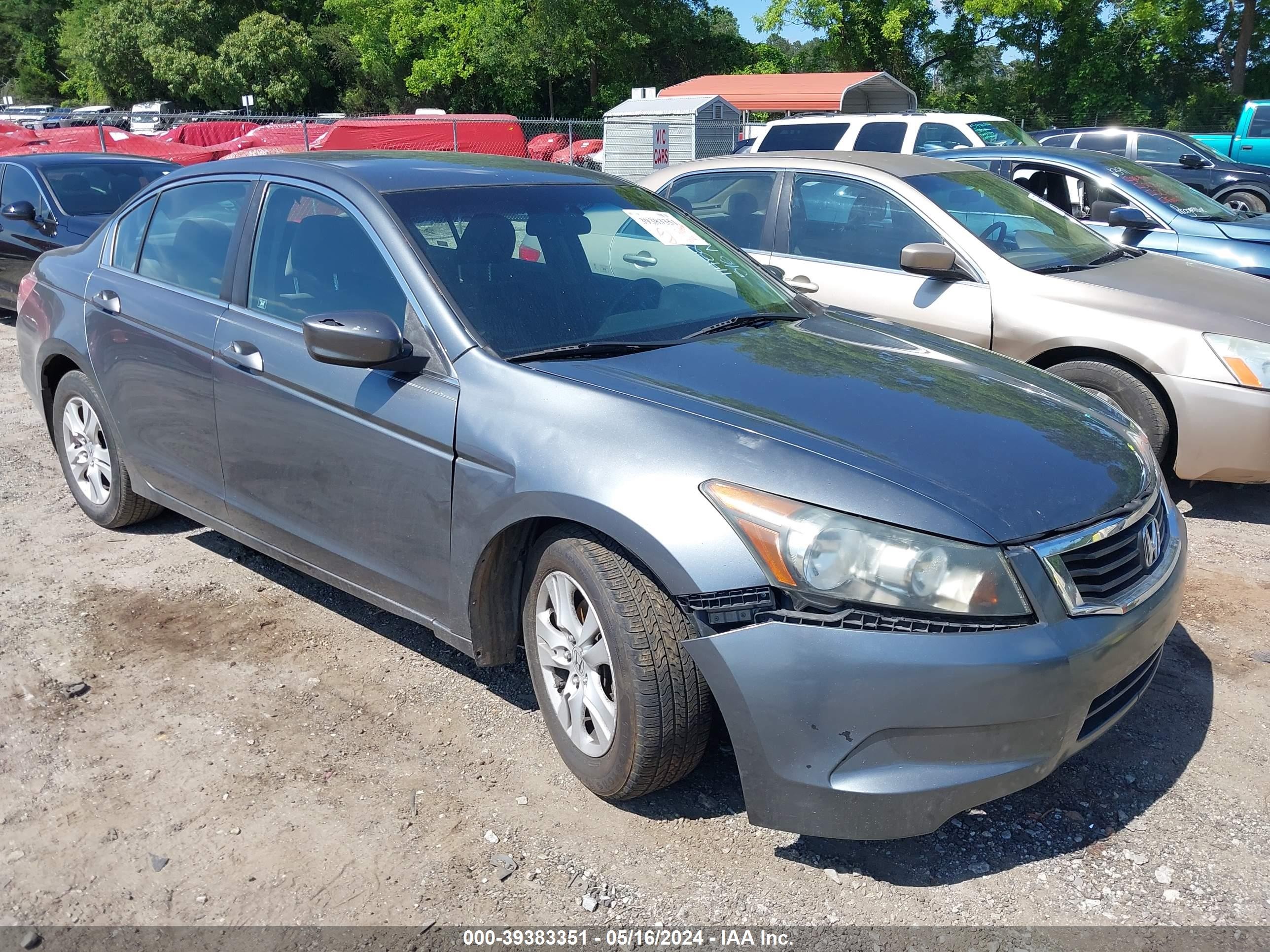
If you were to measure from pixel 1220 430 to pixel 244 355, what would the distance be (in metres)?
4.22

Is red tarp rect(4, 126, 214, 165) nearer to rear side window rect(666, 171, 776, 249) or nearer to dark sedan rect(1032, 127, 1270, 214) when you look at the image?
dark sedan rect(1032, 127, 1270, 214)

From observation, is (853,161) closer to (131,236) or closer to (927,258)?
(927,258)

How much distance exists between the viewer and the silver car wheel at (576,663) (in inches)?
114

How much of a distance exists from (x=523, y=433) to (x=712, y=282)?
1300 millimetres

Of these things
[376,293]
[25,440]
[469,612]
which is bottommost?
[25,440]

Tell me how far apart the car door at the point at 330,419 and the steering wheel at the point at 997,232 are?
373 cm

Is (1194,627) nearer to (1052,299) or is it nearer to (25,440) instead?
(1052,299)

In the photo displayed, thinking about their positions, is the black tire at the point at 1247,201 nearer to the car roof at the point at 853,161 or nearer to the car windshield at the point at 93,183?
the car roof at the point at 853,161

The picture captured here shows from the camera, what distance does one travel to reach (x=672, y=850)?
9.38 feet

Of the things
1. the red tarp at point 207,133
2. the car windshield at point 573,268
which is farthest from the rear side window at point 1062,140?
the red tarp at point 207,133

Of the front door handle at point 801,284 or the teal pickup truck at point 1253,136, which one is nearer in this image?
the front door handle at point 801,284

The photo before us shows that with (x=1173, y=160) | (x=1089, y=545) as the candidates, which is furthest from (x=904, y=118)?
(x=1089, y=545)

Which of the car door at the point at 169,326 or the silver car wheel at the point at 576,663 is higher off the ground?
the car door at the point at 169,326

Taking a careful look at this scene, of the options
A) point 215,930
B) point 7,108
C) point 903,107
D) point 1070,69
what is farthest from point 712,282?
point 7,108
